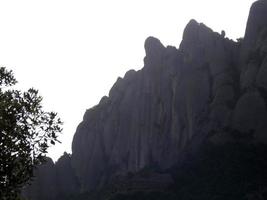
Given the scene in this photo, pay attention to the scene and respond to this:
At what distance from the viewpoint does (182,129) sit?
6058 inches

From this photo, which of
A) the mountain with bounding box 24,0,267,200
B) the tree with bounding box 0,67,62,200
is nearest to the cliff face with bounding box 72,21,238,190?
the mountain with bounding box 24,0,267,200

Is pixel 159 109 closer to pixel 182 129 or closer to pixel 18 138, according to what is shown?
pixel 182 129

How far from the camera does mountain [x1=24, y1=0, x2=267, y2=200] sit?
127 metres

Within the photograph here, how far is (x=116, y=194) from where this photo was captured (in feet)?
422

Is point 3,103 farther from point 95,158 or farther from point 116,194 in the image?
point 95,158

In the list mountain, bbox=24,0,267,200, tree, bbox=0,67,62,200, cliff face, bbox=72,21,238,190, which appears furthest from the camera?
cliff face, bbox=72,21,238,190

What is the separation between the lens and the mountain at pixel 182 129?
418ft

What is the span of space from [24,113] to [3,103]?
1808mm

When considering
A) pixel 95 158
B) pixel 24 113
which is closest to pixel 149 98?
pixel 95 158

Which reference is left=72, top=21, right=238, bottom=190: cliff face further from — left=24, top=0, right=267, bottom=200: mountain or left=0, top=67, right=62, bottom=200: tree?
left=0, top=67, right=62, bottom=200: tree

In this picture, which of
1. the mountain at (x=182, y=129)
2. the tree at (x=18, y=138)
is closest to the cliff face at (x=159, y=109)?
the mountain at (x=182, y=129)

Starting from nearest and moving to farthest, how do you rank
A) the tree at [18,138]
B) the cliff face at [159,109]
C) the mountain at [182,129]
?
the tree at [18,138], the mountain at [182,129], the cliff face at [159,109]

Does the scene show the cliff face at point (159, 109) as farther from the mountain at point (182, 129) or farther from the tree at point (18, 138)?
the tree at point (18, 138)

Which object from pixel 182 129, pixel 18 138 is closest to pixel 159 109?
pixel 182 129
